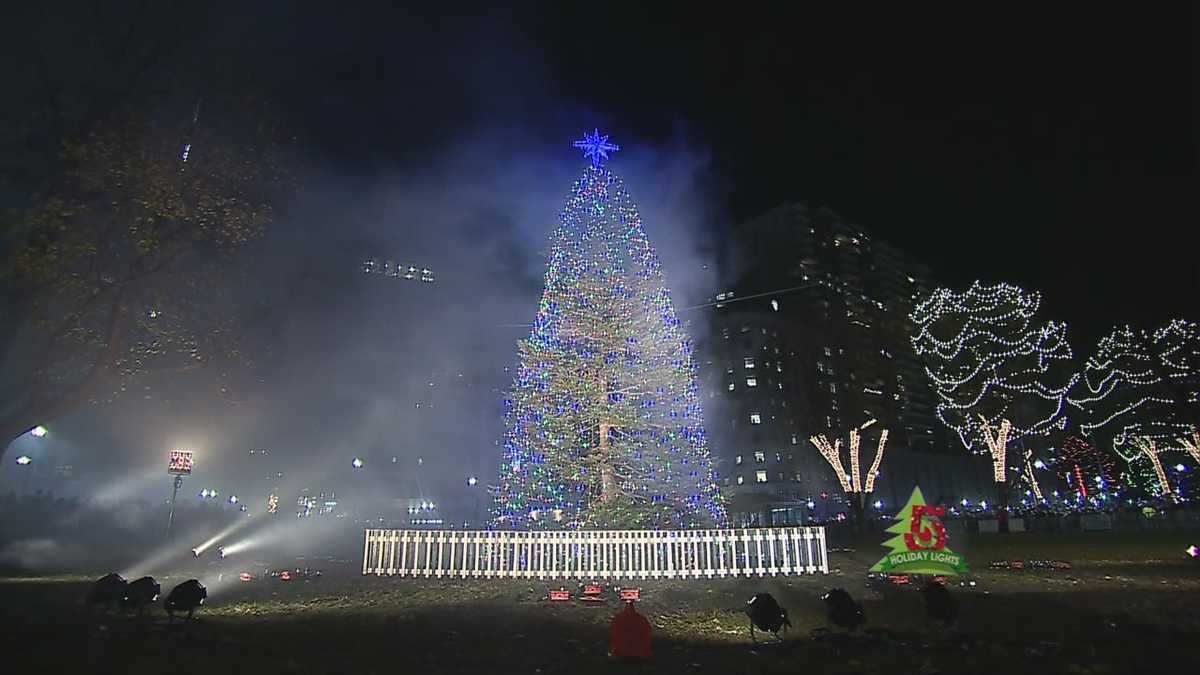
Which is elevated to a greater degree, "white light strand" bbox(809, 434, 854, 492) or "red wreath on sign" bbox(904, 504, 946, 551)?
"white light strand" bbox(809, 434, 854, 492)

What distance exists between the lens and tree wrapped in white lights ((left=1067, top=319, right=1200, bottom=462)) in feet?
82.0

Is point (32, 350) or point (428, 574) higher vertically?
point (32, 350)

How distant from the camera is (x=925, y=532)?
28.0ft

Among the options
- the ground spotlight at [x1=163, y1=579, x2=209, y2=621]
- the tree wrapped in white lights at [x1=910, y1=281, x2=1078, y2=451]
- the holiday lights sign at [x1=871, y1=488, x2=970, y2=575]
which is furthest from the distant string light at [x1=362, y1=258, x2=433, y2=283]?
the holiday lights sign at [x1=871, y1=488, x2=970, y2=575]

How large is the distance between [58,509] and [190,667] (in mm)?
30748

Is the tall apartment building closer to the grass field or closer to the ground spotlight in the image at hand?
the grass field

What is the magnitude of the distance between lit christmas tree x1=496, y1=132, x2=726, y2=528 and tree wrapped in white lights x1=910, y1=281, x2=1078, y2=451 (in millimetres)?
17361

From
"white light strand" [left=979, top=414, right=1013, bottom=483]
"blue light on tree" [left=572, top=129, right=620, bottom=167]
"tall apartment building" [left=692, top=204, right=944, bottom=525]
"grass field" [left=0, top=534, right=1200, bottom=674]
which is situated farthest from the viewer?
"tall apartment building" [left=692, top=204, right=944, bottom=525]

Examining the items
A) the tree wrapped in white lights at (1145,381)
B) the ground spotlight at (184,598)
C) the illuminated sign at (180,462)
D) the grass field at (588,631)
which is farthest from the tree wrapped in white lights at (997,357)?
the illuminated sign at (180,462)

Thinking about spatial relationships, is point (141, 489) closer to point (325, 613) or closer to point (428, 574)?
point (428, 574)

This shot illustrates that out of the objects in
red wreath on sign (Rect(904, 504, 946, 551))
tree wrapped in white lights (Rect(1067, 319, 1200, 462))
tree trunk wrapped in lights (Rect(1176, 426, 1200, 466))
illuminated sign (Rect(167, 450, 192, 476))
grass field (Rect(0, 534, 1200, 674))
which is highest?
tree wrapped in white lights (Rect(1067, 319, 1200, 462))

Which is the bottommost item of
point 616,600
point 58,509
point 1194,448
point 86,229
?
point 616,600

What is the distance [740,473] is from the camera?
2872 inches

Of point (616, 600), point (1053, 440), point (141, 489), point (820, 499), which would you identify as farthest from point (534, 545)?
point (820, 499)
